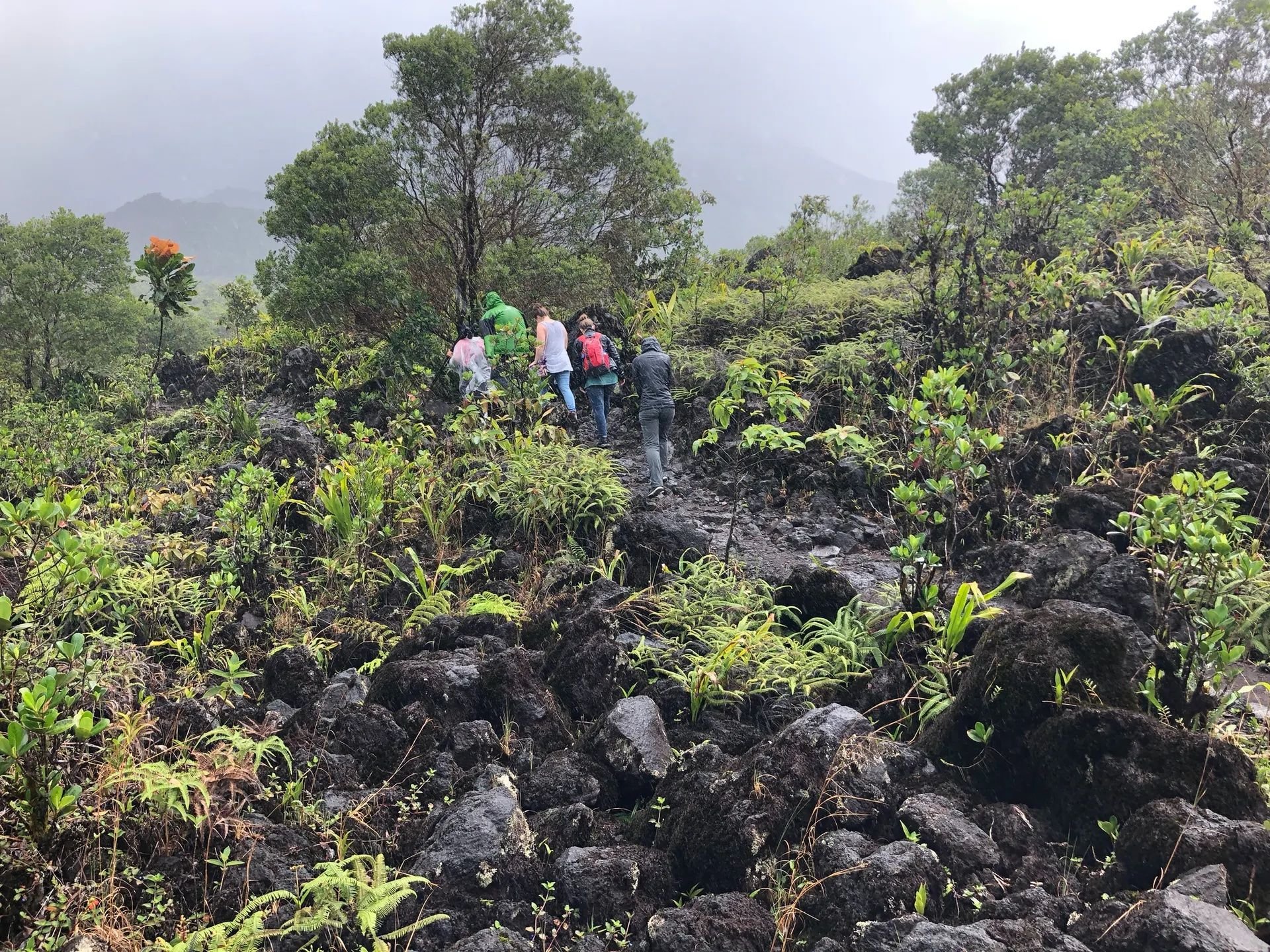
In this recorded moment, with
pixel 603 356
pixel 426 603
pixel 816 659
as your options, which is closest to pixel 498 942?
pixel 816 659

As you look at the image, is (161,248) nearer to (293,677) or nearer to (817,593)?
(293,677)

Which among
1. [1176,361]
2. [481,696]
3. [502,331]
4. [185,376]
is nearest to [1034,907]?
[481,696]

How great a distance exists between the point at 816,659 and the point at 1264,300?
8.49 meters

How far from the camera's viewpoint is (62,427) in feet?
33.0

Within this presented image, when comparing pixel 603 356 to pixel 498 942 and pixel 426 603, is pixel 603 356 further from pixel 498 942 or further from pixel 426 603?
pixel 498 942

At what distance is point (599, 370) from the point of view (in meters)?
8.96

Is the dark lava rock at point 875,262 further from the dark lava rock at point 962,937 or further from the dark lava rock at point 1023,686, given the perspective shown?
the dark lava rock at point 962,937

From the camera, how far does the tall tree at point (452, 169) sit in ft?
37.7

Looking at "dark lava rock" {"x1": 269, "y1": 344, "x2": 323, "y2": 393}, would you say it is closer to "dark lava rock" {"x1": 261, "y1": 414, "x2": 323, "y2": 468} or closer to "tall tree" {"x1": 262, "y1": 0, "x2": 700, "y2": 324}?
"tall tree" {"x1": 262, "y1": 0, "x2": 700, "y2": 324}

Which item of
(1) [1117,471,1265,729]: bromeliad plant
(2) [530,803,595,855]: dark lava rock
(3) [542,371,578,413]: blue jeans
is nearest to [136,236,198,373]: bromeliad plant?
(3) [542,371,578,413]: blue jeans

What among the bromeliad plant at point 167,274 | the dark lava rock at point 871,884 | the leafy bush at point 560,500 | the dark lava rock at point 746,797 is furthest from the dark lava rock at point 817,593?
the bromeliad plant at point 167,274

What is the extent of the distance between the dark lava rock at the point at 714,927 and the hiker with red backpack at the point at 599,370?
6.91 metres

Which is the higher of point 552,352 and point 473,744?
point 552,352

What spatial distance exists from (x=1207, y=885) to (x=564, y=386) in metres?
8.04
